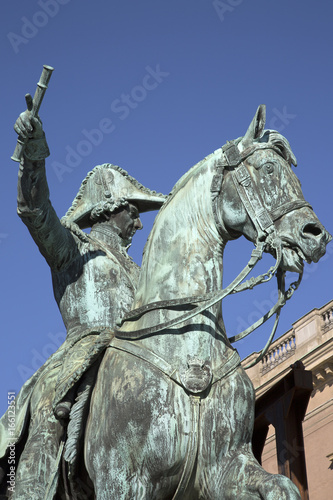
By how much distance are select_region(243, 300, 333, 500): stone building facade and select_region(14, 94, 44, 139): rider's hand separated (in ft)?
78.5

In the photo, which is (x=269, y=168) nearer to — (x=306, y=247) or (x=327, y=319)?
(x=306, y=247)

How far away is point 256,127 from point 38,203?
5.80 feet

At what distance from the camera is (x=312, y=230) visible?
5574mm

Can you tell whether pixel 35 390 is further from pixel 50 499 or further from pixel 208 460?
pixel 208 460

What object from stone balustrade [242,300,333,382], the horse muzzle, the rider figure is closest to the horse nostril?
the horse muzzle

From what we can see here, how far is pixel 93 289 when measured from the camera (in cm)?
718

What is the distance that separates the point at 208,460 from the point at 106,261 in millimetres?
2543

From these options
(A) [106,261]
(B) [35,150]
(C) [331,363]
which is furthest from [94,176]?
(C) [331,363]

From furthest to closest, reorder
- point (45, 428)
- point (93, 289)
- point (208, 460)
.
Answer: point (93, 289)
point (45, 428)
point (208, 460)

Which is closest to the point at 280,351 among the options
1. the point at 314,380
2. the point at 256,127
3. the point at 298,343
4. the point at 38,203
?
the point at 298,343

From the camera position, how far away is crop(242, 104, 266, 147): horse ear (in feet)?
19.2

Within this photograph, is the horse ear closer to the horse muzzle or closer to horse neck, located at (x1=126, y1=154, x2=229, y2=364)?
horse neck, located at (x1=126, y1=154, x2=229, y2=364)

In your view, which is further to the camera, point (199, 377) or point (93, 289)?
point (93, 289)

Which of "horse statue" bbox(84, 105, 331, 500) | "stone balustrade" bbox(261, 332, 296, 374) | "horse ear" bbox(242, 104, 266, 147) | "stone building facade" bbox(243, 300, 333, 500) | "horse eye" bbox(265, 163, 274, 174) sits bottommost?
"horse statue" bbox(84, 105, 331, 500)
